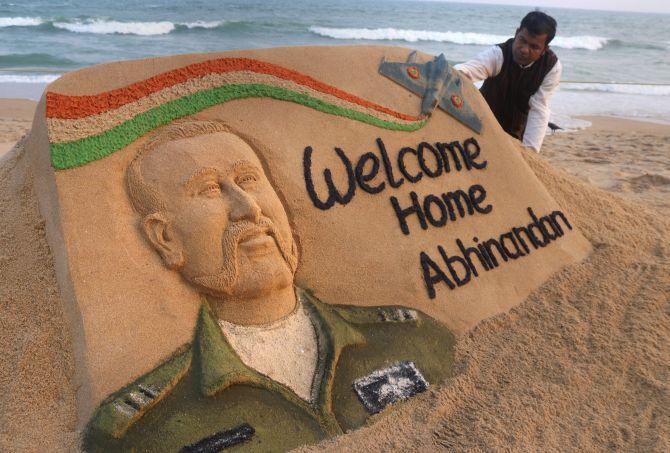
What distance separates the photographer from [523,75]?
11.8 ft

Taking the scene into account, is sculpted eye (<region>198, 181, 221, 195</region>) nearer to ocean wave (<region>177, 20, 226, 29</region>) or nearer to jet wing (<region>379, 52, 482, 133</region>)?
jet wing (<region>379, 52, 482, 133</region>)

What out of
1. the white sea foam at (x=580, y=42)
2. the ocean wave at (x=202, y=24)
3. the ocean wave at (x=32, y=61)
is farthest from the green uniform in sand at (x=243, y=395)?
the white sea foam at (x=580, y=42)

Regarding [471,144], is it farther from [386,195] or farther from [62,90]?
[62,90]

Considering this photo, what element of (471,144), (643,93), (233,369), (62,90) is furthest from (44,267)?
(643,93)

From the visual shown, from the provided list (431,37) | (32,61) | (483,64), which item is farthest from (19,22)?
(483,64)

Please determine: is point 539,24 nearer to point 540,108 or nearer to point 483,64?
point 483,64

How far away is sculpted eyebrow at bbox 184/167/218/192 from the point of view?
81.0 inches

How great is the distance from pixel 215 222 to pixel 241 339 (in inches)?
17.2

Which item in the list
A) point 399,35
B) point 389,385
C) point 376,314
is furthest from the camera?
point 399,35

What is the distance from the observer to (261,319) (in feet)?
6.97

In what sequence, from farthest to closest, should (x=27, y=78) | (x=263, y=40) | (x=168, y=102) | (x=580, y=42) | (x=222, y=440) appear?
(x=580, y=42)
(x=263, y=40)
(x=27, y=78)
(x=168, y=102)
(x=222, y=440)

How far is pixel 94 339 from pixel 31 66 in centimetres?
981

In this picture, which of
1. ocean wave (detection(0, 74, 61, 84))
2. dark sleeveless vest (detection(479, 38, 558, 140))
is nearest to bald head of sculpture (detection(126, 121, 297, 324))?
dark sleeveless vest (detection(479, 38, 558, 140))

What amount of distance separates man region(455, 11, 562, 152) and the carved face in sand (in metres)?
1.93
